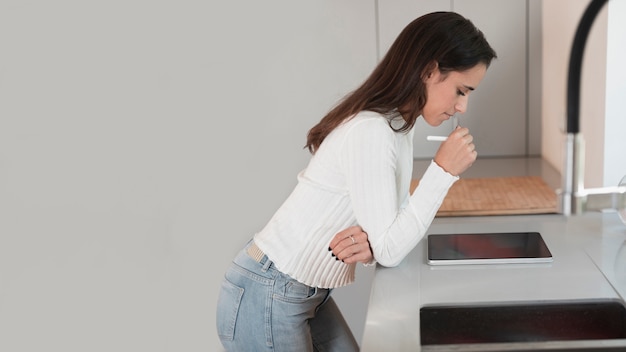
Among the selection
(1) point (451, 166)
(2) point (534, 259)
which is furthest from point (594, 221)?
(1) point (451, 166)

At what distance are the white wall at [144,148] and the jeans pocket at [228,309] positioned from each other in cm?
170

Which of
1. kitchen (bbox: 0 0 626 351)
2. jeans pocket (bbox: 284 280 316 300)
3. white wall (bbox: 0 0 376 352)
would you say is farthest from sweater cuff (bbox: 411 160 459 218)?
white wall (bbox: 0 0 376 352)

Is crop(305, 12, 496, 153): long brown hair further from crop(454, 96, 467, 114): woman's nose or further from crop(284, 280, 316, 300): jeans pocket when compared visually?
crop(284, 280, 316, 300): jeans pocket

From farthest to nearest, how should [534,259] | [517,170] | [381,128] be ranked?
[517,170] → [534,259] → [381,128]

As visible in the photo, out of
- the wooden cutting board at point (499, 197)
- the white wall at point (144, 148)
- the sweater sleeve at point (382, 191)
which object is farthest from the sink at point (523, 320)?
the white wall at point (144, 148)

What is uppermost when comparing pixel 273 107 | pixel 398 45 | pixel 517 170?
pixel 398 45

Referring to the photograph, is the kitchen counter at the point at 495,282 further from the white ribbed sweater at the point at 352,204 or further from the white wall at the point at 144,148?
the white wall at the point at 144,148

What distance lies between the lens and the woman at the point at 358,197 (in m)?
1.41

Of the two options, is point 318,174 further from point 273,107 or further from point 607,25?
point 273,107

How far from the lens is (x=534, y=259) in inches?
60.5

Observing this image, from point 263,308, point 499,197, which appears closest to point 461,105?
point 263,308

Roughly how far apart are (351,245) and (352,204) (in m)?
0.07

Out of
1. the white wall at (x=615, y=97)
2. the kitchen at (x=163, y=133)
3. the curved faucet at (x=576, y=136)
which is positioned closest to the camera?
the curved faucet at (x=576, y=136)

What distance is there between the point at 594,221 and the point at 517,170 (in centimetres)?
91
